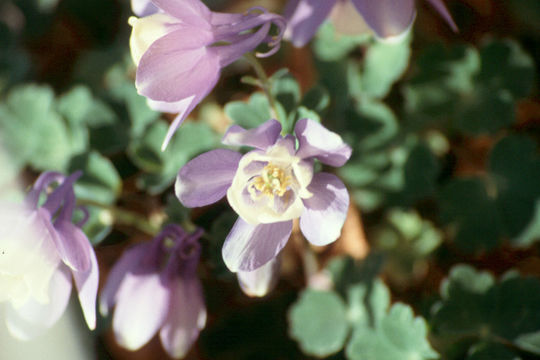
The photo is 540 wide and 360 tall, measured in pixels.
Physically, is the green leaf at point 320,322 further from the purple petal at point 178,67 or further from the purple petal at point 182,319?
the purple petal at point 178,67

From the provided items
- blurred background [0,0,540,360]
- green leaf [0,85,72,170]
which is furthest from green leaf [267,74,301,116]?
green leaf [0,85,72,170]

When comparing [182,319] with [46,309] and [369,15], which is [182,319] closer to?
[46,309]

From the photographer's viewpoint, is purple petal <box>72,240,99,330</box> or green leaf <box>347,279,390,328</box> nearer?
purple petal <box>72,240,99,330</box>

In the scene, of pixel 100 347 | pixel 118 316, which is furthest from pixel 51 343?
pixel 118 316

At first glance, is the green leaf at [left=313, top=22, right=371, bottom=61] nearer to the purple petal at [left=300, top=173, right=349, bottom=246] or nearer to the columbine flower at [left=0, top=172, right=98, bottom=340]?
the purple petal at [left=300, top=173, right=349, bottom=246]

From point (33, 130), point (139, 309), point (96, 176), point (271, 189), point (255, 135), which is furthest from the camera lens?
point (33, 130)

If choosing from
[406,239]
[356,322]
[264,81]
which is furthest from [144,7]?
[406,239]

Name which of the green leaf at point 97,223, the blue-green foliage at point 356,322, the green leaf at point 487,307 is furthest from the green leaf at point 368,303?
the green leaf at point 97,223
